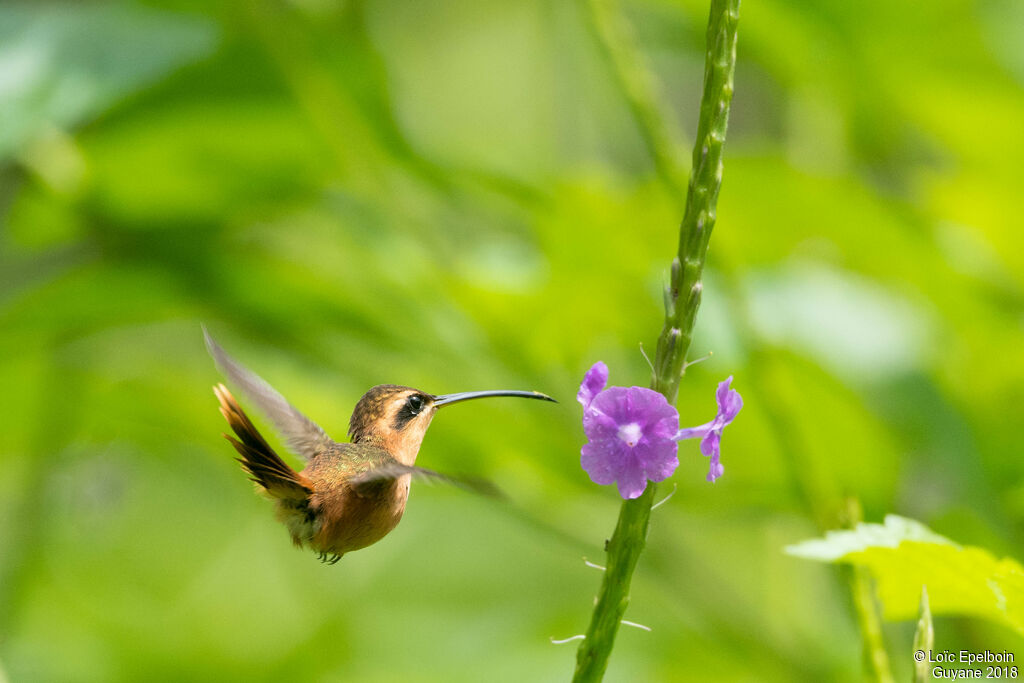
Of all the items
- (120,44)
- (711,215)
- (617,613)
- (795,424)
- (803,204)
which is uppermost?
(803,204)

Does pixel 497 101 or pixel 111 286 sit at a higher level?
pixel 497 101

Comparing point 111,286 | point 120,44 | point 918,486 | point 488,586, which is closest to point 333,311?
point 111,286

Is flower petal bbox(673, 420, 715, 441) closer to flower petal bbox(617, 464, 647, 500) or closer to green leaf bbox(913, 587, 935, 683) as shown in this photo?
flower petal bbox(617, 464, 647, 500)

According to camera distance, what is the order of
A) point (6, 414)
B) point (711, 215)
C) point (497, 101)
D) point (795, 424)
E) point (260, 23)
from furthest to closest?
point (497, 101), point (6, 414), point (260, 23), point (795, 424), point (711, 215)

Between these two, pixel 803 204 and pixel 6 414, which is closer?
pixel 803 204

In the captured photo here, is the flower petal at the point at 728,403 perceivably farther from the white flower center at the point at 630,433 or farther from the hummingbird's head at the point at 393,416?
the hummingbird's head at the point at 393,416

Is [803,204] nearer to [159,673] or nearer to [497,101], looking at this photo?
[159,673]

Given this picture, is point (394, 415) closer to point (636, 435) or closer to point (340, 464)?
point (340, 464)
